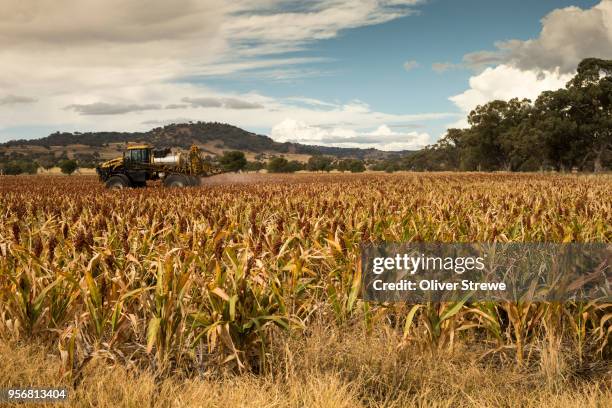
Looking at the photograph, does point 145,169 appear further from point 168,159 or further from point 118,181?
point 168,159

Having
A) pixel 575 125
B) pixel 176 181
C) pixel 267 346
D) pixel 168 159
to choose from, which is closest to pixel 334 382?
pixel 267 346

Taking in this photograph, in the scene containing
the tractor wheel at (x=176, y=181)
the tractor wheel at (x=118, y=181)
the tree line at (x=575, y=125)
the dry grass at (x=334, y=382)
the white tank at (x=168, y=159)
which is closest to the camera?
the dry grass at (x=334, y=382)

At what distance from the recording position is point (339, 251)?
17.9ft

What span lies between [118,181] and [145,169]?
1.61 meters

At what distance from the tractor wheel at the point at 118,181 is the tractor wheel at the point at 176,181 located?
2.12 meters

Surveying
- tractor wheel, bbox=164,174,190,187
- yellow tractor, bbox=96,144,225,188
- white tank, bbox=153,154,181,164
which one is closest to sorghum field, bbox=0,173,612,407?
tractor wheel, bbox=164,174,190,187

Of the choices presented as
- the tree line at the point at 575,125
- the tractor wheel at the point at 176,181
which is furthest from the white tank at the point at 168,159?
the tree line at the point at 575,125

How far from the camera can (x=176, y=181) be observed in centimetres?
2658

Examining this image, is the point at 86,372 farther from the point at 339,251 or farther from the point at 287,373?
the point at 339,251

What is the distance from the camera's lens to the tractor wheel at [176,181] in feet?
87.0

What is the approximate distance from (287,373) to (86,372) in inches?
64.5

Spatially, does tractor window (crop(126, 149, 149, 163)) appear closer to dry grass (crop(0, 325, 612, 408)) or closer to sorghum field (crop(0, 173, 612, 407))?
sorghum field (crop(0, 173, 612, 407))

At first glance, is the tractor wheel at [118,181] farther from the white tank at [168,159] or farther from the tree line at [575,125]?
the tree line at [575,125]

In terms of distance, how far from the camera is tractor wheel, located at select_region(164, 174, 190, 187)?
2652 centimetres
